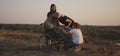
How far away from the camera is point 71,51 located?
14617 mm

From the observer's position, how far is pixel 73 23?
14109 mm

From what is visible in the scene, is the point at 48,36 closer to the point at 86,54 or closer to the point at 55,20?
the point at 55,20

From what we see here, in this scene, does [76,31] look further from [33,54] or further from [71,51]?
[33,54]

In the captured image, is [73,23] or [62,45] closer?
[73,23]

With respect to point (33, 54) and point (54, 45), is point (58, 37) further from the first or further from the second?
point (33, 54)

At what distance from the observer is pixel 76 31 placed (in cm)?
1388

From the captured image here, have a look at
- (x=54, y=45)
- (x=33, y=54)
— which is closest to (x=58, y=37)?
(x=54, y=45)

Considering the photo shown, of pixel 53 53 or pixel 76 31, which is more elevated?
pixel 76 31

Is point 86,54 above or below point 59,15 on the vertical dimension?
below

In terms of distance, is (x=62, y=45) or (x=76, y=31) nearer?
(x=76, y=31)

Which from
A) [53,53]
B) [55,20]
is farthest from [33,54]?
[55,20]

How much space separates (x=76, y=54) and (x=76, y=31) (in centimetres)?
96

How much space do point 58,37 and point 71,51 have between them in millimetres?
832

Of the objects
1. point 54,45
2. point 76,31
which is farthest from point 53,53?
point 76,31
